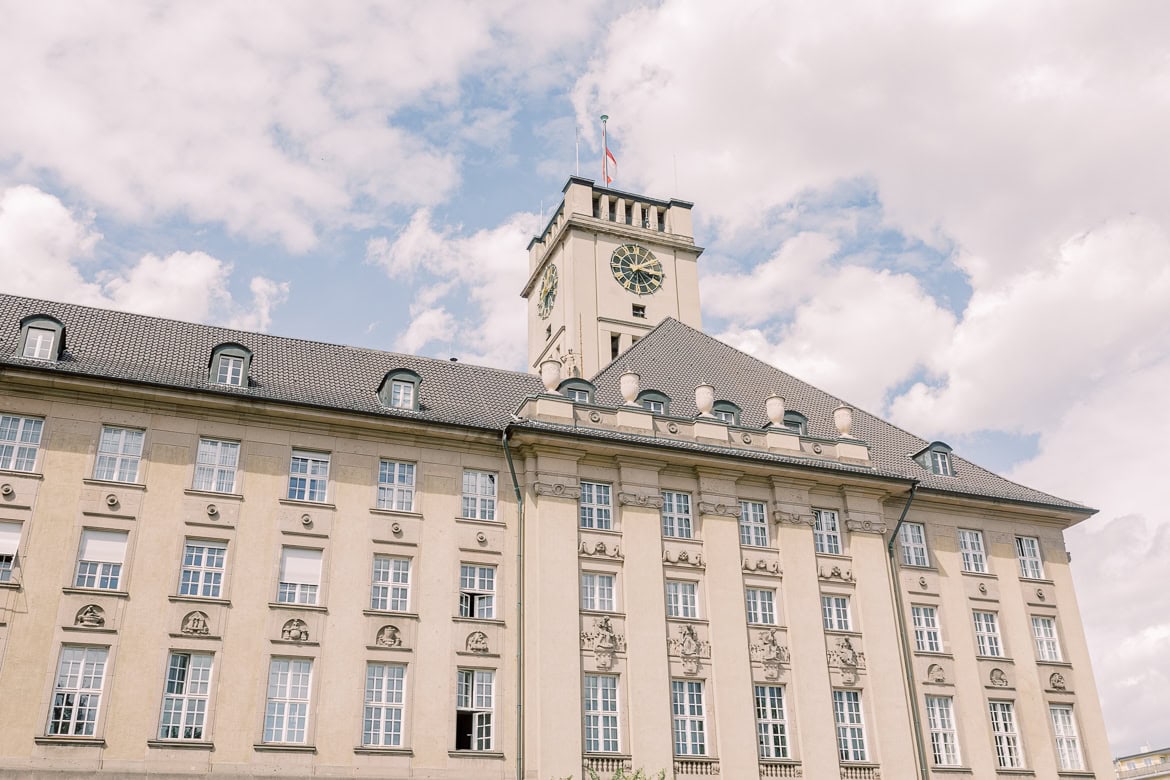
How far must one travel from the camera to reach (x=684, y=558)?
34.6m

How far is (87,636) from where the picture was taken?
28062 mm

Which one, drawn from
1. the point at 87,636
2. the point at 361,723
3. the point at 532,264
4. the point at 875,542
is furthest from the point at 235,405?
the point at 532,264

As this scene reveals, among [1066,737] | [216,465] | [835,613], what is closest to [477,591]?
[216,465]

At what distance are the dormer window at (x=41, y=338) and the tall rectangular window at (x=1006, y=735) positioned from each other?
101 ft

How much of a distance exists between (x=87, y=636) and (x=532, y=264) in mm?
37909

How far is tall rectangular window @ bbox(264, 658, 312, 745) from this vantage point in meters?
28.7

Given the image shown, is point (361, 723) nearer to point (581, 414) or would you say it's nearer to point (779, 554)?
point (581, 414)

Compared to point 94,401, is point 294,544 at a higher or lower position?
lower

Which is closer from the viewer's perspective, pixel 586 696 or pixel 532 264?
pixel 586 696

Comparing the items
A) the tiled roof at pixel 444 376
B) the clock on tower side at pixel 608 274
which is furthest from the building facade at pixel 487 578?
A: the clock on tower side at pixel 608 274

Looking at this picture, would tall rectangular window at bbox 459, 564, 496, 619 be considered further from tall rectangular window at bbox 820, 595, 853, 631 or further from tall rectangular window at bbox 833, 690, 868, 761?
tall rectangular window at bbox 833, 690, 868, 761

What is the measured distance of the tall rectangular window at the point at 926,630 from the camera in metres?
36.8

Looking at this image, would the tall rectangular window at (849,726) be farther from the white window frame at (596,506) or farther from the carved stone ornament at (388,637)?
the carved stone ornament at (388,637)

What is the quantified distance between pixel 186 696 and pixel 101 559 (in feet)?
14.2
